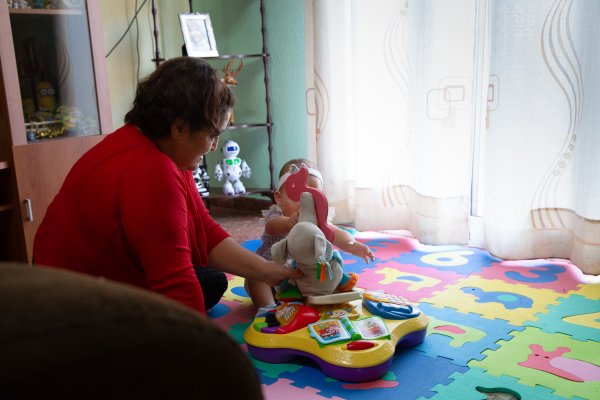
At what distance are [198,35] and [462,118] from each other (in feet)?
4.53

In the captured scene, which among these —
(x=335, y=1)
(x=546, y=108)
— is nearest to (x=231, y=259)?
(x=546, y=108)

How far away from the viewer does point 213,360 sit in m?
0.33

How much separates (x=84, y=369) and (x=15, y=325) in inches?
1.5

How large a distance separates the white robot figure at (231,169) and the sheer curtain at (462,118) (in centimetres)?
48

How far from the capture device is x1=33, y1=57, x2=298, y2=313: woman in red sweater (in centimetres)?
111

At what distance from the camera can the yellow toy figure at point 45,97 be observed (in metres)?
2.20

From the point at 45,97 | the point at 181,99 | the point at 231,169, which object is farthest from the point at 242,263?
the point at 231,169

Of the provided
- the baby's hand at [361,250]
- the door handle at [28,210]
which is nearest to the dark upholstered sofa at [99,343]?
the baby's hand at [361,250]

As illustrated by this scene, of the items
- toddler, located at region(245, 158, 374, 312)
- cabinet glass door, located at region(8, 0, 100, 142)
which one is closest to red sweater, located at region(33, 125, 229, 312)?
toddler, located at region(245, 158, 374, 312)

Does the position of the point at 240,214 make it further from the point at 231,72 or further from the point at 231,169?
the point at 231,72

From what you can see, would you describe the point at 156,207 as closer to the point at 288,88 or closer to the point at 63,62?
the point at 63,62

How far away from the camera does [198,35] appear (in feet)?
9.38

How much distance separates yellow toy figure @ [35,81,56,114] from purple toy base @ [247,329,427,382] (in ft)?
4.35

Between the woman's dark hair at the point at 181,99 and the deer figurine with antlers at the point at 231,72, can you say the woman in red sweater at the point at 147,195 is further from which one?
the deer figurine with antlers at the point at 231,72
